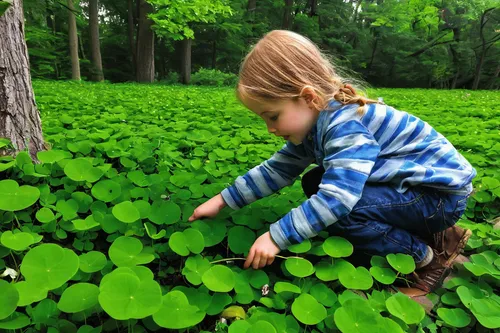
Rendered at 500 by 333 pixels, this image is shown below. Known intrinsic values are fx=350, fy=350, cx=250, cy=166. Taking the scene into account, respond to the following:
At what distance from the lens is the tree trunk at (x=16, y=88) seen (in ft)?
5.76

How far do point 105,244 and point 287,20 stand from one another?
19784 mm

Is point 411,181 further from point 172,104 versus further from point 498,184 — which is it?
point 172,104

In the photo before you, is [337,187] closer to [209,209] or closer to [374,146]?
[374,146]

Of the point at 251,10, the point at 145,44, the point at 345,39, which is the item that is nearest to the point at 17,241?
the point at 145,44

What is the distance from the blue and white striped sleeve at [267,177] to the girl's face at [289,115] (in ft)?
0.72

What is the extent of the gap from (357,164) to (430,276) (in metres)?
0.54

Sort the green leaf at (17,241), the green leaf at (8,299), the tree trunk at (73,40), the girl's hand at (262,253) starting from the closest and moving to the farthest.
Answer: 1. the green leaf at (8,299)
2. the green leaf at (17,241)
3. the girl's hand at (262,253)
4. the tree trunk at (73,40)

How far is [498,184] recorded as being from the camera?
1.95 meters

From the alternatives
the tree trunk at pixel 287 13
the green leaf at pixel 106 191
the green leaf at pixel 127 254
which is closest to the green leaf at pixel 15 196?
the green leaf at pixel 106 191

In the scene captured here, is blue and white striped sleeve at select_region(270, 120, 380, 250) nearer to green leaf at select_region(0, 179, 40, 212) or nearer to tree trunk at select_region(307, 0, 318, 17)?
green leaf at select_region(0, 179, 40, 212)

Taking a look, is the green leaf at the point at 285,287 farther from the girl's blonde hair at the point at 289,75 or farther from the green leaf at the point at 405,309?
the girl's blonde hair at the point at 289,75


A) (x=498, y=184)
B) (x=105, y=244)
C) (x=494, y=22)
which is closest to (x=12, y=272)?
(x=105, y=244)

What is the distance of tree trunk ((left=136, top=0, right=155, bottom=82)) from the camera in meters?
12.9

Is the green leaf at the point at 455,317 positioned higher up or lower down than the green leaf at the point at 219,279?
lower down
